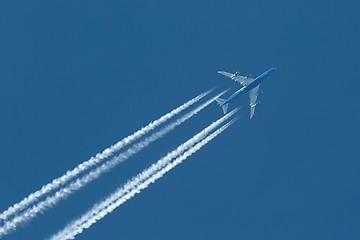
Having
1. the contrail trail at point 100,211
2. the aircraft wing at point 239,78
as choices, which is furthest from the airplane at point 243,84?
the contrail trail at point 100,211

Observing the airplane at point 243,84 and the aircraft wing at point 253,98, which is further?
the aircraft wing at point 253,98

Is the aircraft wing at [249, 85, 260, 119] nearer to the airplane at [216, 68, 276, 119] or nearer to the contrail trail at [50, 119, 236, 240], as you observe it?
the airplane at [216, 68, 276, 119]

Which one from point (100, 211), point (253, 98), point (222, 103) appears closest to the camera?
point (100, 211)

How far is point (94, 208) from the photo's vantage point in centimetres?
14338

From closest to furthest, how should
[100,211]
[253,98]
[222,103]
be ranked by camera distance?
1. [100,211]
2. [222,103]
3. [253,98]

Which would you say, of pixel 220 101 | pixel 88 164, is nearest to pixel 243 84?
pixel 220 101

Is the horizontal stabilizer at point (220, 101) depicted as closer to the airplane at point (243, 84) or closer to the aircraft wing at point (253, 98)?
the airplane at point (243, 84)

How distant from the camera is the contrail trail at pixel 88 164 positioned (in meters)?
140

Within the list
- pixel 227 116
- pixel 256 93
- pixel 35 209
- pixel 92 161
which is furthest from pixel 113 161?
pixel 256 93

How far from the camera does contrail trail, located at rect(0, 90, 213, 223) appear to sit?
139750 mm

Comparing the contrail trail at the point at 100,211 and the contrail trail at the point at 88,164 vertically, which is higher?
the contrail trail at the point at 88,164

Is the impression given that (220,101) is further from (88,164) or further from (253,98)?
(88,164)

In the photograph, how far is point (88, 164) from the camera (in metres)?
150

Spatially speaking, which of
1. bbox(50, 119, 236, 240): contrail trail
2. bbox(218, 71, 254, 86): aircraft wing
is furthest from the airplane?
bbox(50, 119, 236, 240): contrail trail
